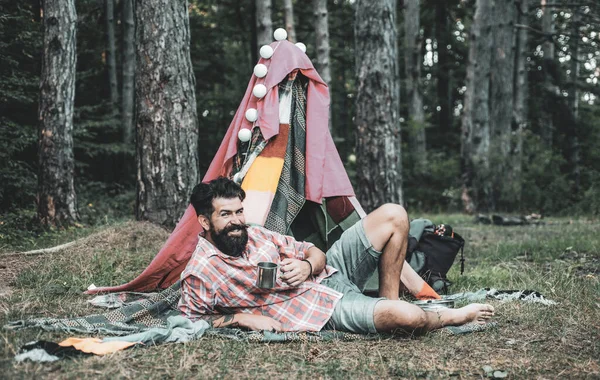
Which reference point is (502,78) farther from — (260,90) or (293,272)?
(293,272)

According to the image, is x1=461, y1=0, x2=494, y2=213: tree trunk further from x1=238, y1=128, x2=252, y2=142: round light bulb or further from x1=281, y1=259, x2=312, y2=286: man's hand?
x1=281, y1=259, x2=312, y2=286: man's hand

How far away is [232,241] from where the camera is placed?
310 centimetres

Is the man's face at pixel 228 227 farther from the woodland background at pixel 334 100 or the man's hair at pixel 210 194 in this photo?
the woodland background at pixel 334 100

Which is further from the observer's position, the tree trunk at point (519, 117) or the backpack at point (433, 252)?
the tree trunk at point (519, 117)

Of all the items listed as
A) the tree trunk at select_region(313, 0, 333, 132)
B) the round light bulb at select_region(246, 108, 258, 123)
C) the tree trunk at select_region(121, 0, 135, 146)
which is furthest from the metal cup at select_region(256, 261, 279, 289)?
Answer: the tree trunk at select_region(121, 0, 135, 146)

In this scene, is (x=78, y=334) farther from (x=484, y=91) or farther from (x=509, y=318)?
(x=484, y=91)

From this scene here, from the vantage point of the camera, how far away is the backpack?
4312 mm

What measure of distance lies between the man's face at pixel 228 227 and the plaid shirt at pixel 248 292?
0.05 meters

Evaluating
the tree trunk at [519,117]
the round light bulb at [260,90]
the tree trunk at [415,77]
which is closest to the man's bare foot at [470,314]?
the round light bulb at [260,90]

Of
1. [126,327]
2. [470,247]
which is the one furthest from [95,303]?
[470,247]

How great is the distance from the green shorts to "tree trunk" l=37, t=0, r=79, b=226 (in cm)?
442

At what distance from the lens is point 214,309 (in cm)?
319

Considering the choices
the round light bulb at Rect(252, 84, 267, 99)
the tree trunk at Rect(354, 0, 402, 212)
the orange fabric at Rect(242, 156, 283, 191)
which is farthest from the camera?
the tree trunk at Rect(354, 0, 402, 212)

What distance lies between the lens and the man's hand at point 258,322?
10.2 feet
